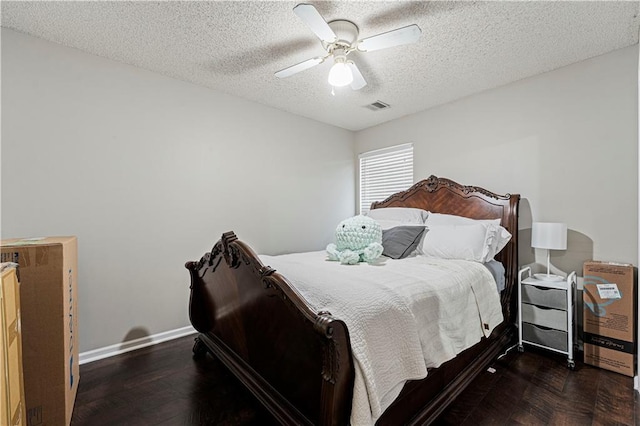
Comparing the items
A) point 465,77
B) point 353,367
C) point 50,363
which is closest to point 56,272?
point 50,363

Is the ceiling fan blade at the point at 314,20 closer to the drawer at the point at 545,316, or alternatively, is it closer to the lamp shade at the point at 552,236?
the lamp shade at the point at 552,236

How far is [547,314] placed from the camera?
97.5 inches

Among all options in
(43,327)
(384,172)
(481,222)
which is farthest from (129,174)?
(481,222)

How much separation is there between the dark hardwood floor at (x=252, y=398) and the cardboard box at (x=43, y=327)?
274 millimetres

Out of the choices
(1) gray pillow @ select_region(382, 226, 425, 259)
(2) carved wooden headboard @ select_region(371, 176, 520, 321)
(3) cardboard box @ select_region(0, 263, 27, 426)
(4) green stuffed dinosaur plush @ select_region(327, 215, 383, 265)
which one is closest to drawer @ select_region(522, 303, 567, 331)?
(2) carved wooden headboard @ select_region(371, 176, 520, 321)

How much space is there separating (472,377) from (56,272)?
266 cm

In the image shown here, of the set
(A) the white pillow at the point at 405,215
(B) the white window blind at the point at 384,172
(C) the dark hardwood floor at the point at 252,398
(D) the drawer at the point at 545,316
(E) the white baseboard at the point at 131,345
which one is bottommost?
(C) the dark hardwood floor at the point at 252,398

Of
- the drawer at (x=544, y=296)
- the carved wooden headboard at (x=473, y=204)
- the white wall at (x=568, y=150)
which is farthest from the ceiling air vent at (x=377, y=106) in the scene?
the drawer at (x=544, y=296)

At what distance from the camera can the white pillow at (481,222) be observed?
2.65m

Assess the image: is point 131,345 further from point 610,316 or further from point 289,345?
point 610,316

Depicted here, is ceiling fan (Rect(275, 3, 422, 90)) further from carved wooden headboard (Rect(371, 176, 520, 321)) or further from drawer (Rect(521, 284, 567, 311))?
drawer (Rect(521, 284, 567, 311))

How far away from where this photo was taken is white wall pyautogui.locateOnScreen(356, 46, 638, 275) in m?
2.40

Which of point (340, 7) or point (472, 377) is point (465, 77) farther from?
point (472, 377)

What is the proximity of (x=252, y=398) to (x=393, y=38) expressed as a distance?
2415 mm
